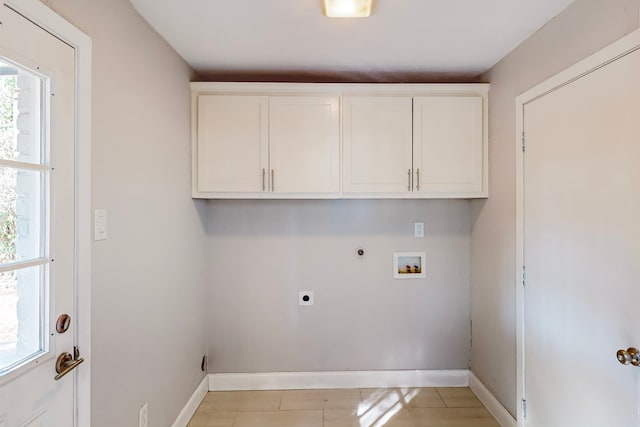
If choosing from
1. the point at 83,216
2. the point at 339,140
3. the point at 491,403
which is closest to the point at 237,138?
the point at 339,140

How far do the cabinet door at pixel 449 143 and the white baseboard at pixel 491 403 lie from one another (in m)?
1.44

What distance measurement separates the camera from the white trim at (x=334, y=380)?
2.62m

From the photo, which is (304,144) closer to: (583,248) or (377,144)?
(377,144)

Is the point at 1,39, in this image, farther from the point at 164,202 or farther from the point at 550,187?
the point at 550,187

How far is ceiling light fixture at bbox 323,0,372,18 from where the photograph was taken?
156 centimetres

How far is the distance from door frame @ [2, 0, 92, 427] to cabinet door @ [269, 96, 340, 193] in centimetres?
121

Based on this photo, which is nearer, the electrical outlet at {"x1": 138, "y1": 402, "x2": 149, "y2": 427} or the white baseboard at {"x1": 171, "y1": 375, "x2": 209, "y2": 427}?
the electrical outlet at {"x1": 138, "y1": 402, "x2": 149, "y2": 427}

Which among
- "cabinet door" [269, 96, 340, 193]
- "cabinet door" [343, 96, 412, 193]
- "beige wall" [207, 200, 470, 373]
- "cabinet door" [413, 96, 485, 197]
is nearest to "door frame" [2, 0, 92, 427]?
"cabinet door" [269, 96, 340, 193]

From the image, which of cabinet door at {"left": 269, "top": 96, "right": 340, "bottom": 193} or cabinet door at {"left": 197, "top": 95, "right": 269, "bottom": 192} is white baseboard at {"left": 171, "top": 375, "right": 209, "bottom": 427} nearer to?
cabinet door at {"left": 197, "top": 95, "right": 269, "bottom": 192}

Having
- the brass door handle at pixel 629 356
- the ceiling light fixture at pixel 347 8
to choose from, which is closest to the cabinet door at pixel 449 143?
the ceiling light fixture at pixel 347 8

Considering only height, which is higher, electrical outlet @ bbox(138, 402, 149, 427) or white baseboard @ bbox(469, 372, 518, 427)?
electrical outlet @ bbox(138, 402, 149, 427)

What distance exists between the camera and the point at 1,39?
933mm

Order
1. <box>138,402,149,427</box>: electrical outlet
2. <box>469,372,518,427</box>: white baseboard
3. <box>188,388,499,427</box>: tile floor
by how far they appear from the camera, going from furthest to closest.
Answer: <box>188,388,499,427</box>: tile floor → <box>469,372,518,427</box>: white baseboard → <box>138,402,149,427</box>: electrical outlet

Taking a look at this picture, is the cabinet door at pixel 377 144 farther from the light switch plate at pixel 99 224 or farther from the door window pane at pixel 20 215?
the door window pane at pixel 20 215
